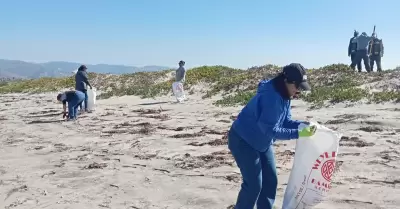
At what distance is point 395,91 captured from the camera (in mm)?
13242

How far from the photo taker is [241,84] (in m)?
19.7

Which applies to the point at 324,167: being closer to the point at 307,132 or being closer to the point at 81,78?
the point at 307,132

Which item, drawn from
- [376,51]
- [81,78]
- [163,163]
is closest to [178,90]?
[81,78]

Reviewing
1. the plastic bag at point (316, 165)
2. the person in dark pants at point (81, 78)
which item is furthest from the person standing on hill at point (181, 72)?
the plastic bag at point (316, 165)

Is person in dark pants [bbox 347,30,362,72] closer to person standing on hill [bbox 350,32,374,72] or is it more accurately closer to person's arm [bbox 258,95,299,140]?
person standing on hill [bbox 350,32,374,72]

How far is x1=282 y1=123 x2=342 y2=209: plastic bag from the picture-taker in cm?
449

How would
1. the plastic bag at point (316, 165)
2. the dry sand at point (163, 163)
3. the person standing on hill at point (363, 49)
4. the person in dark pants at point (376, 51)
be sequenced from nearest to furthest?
the plastic bag at point (316, 165)
the dry sand at point (163, 163)
the person standing on hill at point (363, 49)
the person in dark pants at point (376, 51)

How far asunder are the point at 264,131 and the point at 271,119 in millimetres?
151

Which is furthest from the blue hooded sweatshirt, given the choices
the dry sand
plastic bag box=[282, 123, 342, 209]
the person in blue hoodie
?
the dry sand

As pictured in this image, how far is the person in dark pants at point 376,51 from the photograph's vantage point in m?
18.6

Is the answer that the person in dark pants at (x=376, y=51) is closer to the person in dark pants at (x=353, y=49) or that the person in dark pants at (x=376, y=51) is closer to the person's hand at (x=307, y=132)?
the person in dark pants at (x=353, y=49)

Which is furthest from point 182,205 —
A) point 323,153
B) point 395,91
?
point 395,91

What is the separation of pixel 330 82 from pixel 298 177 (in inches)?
508

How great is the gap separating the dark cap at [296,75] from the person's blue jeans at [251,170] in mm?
765
